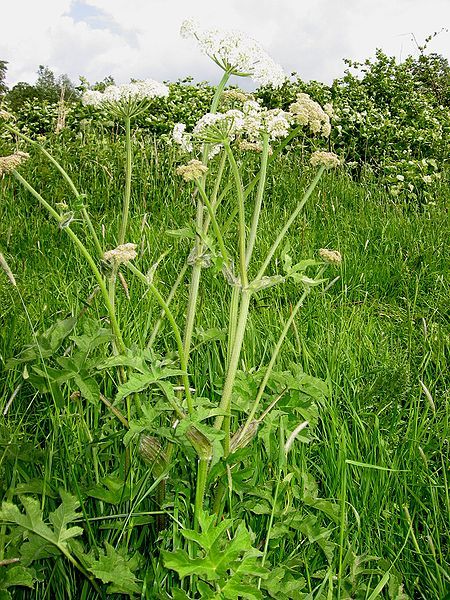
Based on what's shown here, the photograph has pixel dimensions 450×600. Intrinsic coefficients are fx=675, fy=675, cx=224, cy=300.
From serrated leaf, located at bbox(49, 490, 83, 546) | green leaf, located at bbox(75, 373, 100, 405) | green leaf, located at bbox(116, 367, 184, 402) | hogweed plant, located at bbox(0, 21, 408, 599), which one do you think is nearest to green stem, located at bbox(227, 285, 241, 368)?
hogweed plant, located at bbox(0, 21, 408, 599)

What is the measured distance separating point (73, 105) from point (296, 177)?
3.47m

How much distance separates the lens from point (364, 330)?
298 centimetres

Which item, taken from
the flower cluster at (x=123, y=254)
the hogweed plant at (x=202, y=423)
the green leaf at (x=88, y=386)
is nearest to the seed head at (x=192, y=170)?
the hogweed plant at (x=202, y=423)

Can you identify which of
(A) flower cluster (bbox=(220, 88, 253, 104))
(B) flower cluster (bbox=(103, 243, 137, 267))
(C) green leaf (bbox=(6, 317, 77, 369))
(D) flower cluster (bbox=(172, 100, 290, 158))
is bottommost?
(C) green leaf (bbox=(6, 317, 77, 369))

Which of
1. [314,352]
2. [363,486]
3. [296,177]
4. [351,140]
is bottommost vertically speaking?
[363,486]

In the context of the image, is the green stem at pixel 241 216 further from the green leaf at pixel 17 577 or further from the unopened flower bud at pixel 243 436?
the green leaf at pixel 17 577

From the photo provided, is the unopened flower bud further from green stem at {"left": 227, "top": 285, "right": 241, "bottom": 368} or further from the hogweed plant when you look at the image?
green stem at {"left": 227, "top": 285, "right": 241, "bottom": 368}

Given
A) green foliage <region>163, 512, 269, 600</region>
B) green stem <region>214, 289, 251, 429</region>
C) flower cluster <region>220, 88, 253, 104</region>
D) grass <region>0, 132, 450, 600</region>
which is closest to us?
green foliage <region>163, 512, 269, 600</region>

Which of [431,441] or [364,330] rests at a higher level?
[364,330]

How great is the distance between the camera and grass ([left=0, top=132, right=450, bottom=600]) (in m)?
1.68

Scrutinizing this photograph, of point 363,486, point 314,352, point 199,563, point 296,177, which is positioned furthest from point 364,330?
point 296,177

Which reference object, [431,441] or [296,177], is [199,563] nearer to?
[431,441]

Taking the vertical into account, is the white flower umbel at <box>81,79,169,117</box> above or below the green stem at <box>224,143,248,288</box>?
above

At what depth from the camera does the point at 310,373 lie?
244cm
